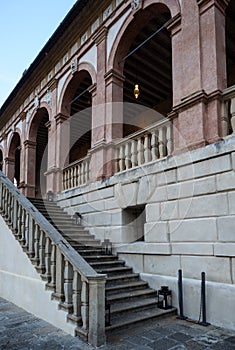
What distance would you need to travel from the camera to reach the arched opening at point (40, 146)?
11930 millimetres

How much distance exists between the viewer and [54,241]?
186 inches

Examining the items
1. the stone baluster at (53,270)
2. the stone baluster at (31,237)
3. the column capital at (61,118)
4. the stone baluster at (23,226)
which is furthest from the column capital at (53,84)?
the stone baluster at (53,270)

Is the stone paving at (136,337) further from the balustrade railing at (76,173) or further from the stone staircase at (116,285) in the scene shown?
the balustrade railing at (76,173)

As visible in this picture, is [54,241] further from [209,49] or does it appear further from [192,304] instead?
[209,49]

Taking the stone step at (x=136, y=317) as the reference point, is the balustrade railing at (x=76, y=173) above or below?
above

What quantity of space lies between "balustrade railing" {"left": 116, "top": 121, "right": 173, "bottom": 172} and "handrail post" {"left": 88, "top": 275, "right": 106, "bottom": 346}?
2.89 m

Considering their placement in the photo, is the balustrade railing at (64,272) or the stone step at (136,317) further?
the stone step at (136,317)

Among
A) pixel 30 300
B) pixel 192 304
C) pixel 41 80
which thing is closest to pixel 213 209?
pixel 192 304

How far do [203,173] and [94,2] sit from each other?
5968 mm

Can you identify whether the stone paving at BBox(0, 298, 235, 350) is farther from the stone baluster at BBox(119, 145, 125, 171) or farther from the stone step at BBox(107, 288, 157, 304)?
the stone baluster at BBox(119, 145, 125, 171)

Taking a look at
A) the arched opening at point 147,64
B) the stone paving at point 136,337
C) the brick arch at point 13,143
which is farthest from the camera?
the brick arch at point 13,143

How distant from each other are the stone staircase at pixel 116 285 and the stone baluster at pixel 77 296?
417 millimetres

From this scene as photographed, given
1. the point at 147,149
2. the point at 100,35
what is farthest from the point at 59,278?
the point at 100,35

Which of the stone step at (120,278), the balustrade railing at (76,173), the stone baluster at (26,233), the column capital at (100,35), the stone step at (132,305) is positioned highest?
the column capital at (100,35)
